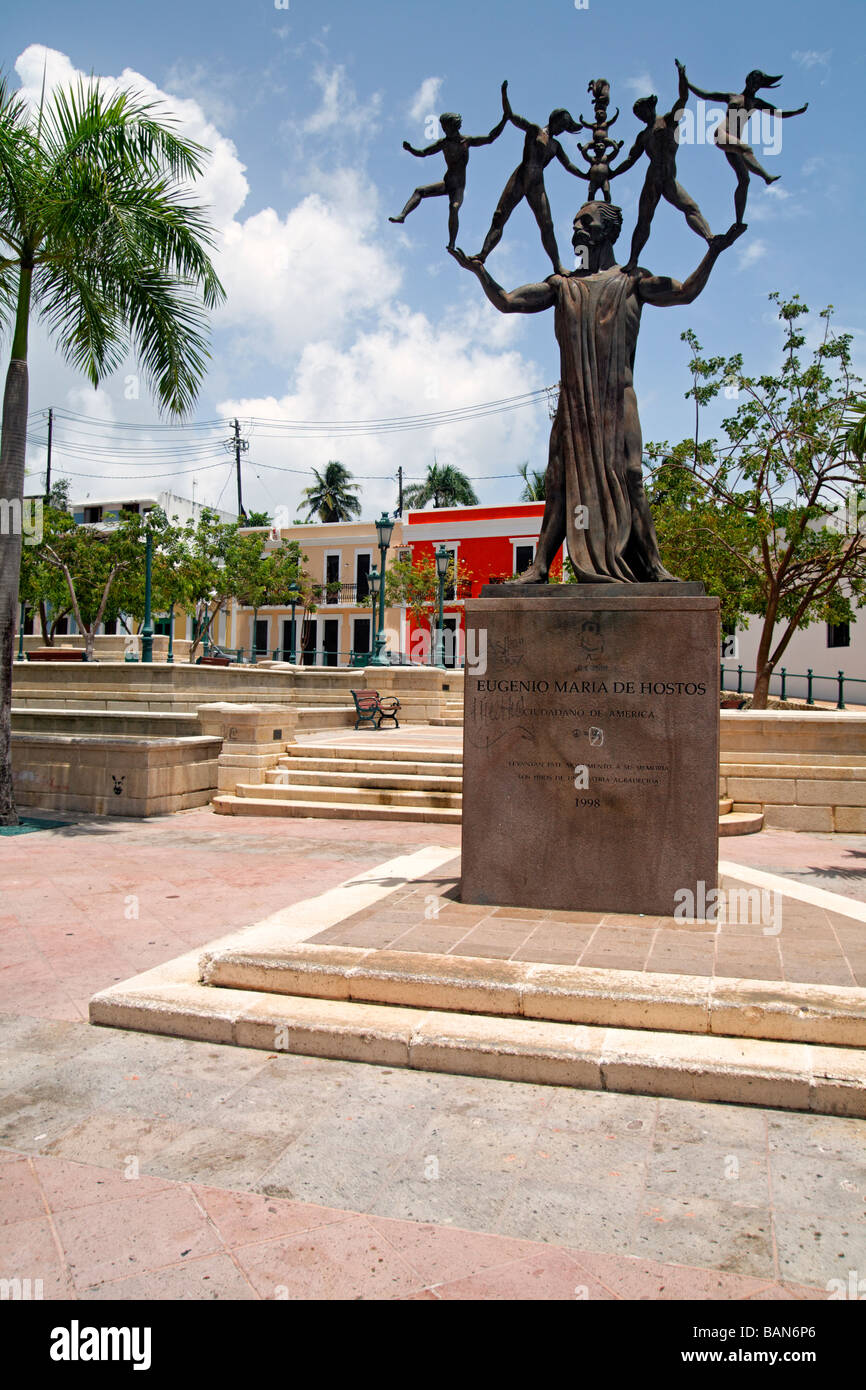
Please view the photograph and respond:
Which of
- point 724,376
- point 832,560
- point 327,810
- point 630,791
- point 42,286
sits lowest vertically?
point 327,810

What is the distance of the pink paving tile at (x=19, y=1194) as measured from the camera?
2918 mm

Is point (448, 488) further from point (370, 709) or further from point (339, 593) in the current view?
point (370, 709)

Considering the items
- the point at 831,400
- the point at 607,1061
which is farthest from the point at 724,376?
the point at 607,1061

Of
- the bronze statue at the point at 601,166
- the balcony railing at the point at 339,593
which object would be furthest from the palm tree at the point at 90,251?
the balcony railing at the point at 339,593

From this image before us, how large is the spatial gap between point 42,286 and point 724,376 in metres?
13.1

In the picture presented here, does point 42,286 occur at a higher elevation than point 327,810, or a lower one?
higher

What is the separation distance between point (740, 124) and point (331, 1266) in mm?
6438

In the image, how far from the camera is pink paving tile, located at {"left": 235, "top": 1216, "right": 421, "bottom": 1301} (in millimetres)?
2533

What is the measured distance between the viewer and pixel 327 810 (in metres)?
11.9

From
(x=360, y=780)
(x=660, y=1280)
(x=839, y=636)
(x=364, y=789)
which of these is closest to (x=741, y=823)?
(x=364, y=789)

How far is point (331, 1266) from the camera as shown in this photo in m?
2.65

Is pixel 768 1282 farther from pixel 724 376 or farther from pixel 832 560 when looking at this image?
pixel 724 376

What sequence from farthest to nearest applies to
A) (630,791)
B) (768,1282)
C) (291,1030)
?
(630,791) → (291,1030) → (768,1282)

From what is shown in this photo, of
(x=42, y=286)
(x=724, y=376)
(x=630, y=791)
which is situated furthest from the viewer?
(x=724, y=376)
